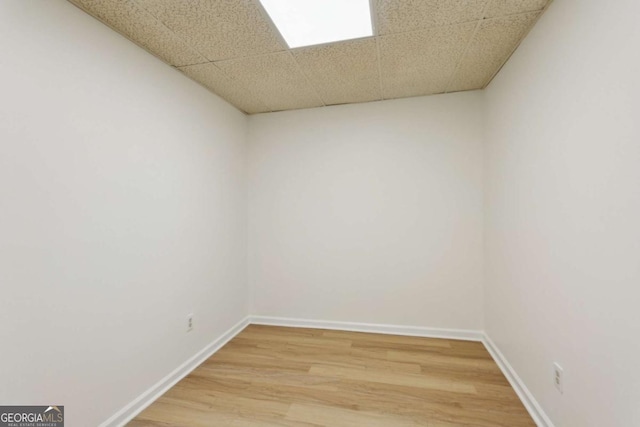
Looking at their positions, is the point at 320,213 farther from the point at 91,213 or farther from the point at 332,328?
the point at 91,213

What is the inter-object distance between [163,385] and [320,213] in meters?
1.90

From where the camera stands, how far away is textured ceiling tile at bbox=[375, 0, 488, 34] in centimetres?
144

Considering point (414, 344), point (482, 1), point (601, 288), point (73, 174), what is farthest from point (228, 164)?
point (601, 288)

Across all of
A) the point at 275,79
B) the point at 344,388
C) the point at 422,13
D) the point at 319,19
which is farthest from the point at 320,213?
the point at 422,13

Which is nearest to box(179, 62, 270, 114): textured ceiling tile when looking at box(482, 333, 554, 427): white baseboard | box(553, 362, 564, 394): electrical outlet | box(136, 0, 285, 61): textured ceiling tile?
box(136, 0, 285, 61): textured ceiling tile

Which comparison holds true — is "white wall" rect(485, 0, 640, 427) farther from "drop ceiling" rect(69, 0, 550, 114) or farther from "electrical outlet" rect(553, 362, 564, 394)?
"drop ceiling" rect(69, 0, 550, 114)

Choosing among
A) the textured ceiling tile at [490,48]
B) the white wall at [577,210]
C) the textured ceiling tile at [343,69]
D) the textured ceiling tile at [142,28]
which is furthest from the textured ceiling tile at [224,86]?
the white wall at [577,210]

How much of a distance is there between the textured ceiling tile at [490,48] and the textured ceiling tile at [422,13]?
18 cm

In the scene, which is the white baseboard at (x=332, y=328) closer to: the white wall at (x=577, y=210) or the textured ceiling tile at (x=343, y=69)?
the white wall at (x=577, y=210)

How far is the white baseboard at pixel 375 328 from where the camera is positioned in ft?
8.68

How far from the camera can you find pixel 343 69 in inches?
83.9

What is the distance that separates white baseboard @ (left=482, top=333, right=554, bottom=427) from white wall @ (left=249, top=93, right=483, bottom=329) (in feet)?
1.31

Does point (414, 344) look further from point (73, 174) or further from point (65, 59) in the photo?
point (65, 59)

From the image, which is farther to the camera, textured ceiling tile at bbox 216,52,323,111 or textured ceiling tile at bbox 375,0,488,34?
textured ceiling tile at bbox 216,52,323,111
